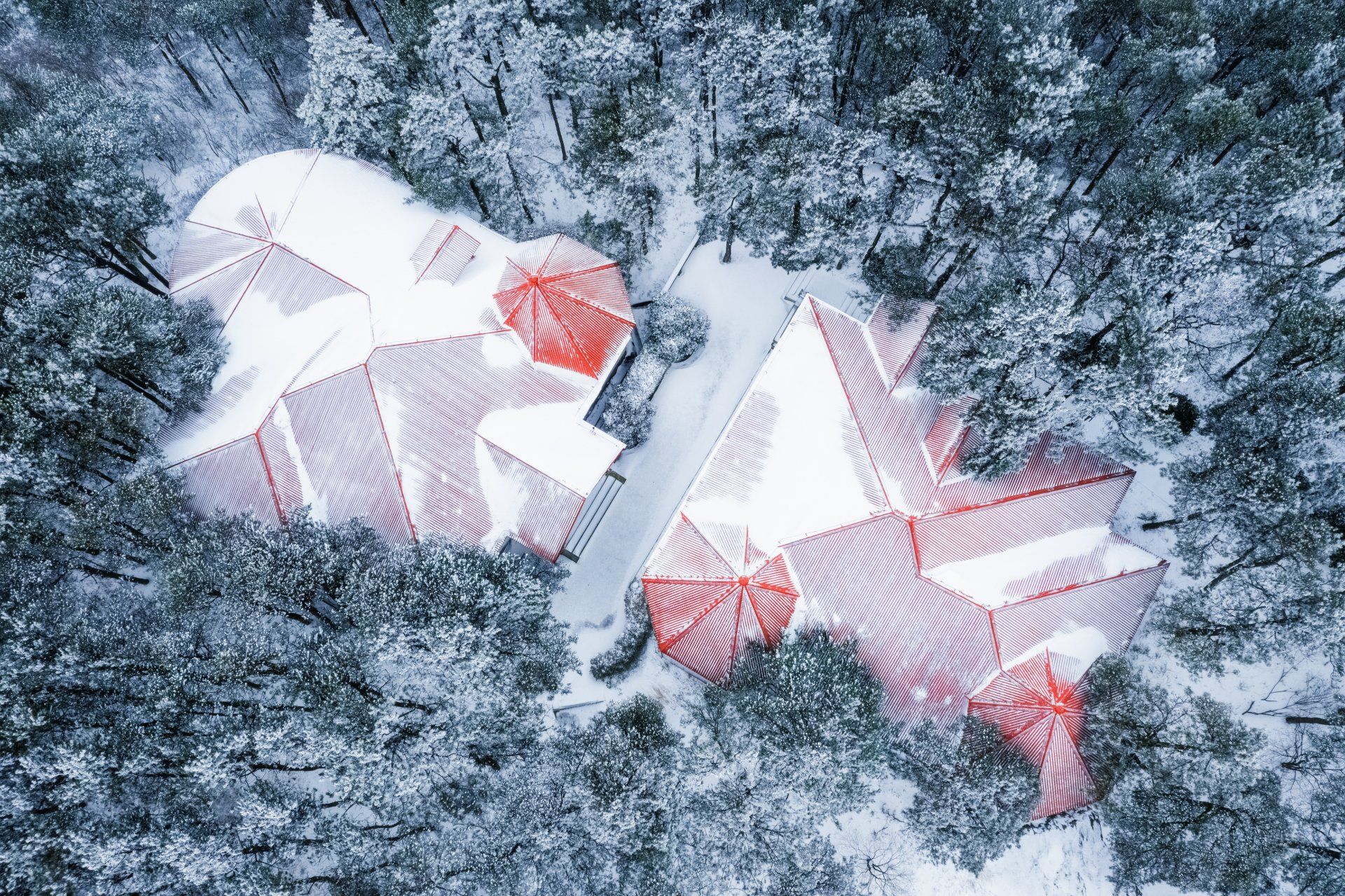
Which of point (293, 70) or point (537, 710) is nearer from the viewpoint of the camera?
point (537, 710)

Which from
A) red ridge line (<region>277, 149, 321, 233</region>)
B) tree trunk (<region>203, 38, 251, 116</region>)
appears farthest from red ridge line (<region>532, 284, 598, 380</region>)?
tree trunk (<region>203, 38, 251, 116</region>)

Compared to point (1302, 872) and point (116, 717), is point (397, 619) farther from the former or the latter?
point (1302, 872)

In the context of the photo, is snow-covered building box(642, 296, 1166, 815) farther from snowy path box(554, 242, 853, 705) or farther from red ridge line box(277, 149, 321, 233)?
red ridge line box(277, 149, 321, 233)

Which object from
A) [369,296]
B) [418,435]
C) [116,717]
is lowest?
[116,717]

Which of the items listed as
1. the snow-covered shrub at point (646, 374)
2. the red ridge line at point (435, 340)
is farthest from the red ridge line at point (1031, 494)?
Answer: the red ridge line at point (435, 340)

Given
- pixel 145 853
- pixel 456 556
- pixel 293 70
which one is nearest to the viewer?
pixel 145 853

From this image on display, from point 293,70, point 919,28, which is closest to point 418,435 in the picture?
point 293,70

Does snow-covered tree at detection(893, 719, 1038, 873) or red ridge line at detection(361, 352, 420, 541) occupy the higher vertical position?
red ridge line at detection(361, 352, 420, 541)
